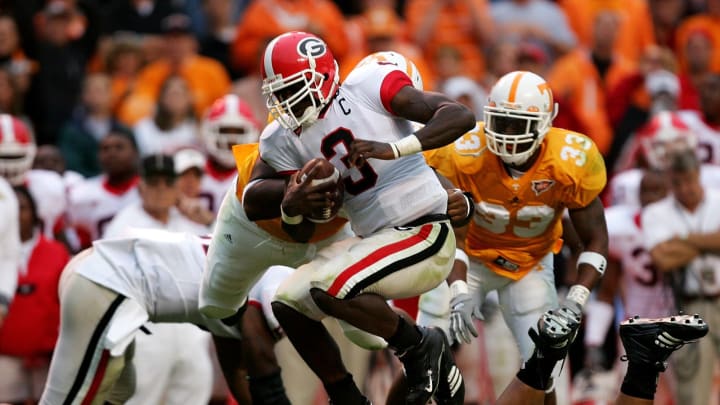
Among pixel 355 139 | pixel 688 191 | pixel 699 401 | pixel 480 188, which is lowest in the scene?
pixel 699 401

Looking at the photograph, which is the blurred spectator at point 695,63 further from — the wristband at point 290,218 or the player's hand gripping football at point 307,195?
the player's hand gripping football at point 307,195

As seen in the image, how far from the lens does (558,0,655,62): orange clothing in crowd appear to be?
12891mm

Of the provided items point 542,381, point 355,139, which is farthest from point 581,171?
point 355,139

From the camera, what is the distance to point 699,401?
927cm

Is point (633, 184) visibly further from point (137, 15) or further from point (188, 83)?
point (137, 15)

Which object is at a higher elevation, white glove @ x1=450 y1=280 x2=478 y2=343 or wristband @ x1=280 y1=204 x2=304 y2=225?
wristband @ x1=280 y1=204 x2=304 y2=225

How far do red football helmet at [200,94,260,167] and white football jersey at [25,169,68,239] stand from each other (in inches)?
44.4

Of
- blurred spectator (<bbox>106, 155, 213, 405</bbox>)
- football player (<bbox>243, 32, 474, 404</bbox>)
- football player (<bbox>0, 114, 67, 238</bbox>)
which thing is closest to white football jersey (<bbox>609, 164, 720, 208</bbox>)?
blurred spectator (<bbox>106, 155, 213, 405</bbox>)

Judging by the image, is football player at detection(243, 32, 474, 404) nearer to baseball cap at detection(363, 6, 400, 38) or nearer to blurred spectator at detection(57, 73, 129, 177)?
blurred spectator at detection(57, 73, 129, 177)

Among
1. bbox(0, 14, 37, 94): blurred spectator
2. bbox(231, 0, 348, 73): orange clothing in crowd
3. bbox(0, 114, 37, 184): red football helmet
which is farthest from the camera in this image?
bbox(231, 0, 348, 73): orange clothing in crowd

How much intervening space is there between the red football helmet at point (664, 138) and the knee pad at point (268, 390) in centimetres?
392

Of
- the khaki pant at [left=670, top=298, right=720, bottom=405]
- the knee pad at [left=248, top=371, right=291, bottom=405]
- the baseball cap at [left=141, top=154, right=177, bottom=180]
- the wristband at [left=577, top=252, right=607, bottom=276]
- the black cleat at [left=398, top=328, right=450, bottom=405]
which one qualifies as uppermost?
the wristband at [left=577, top=252, right=607, bottom=276]

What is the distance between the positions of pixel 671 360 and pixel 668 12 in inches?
183

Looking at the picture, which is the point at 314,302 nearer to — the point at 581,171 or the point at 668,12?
the point at 581,171
